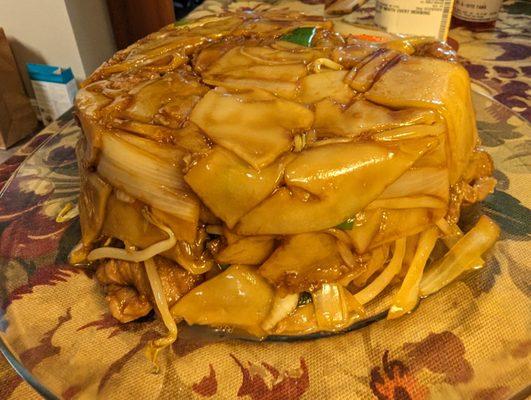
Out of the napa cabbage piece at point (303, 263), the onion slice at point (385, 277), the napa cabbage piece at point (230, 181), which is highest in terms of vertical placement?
the napa cabbage piece at point (230, 181)

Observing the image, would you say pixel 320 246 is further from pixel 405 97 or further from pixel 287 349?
pixel 405 97

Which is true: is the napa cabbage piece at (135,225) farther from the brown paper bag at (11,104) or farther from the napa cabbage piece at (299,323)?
the brown paper bag at (11,104)

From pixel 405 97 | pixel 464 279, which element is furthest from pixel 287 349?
pixel 405 97

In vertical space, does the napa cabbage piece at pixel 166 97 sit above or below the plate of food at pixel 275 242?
above

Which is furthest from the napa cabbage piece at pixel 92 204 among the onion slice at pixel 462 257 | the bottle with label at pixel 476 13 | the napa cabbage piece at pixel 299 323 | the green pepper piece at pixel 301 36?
the bottle with label at pixel 476 13

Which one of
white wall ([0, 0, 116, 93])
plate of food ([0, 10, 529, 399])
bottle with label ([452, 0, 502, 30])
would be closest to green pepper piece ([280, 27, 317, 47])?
plate of food ([0, 10, 529, 399])

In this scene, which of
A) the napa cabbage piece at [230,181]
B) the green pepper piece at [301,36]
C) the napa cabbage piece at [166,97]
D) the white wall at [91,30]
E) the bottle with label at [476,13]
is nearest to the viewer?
the napa cabbage piece at [230,181]
